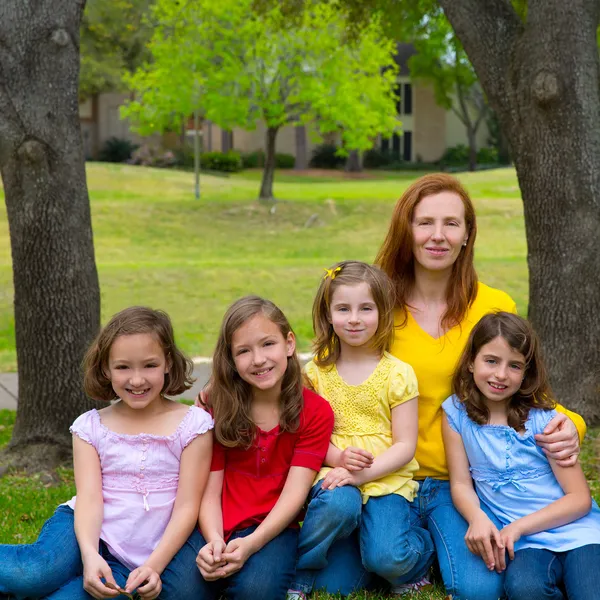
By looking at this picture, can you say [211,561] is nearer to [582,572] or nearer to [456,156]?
[582,572]

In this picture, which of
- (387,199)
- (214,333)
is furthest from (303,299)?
(387,199)

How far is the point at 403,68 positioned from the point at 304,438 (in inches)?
1997

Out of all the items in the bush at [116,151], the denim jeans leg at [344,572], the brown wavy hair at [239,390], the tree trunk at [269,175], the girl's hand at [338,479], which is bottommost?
the denim jeans leg at [344,572]

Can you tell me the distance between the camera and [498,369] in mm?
3564

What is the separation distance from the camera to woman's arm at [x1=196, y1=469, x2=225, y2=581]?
3336 millimetres

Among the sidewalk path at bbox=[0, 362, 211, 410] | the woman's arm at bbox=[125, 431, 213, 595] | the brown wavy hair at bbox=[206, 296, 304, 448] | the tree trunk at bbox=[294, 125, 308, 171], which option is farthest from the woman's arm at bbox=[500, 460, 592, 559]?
the tree trunk at bbox=[294, 125, 308, 171]

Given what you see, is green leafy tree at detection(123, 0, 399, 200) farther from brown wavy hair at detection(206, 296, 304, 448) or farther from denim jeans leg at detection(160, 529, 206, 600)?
denim jeans leg at detection(160, 529, 206, 600)

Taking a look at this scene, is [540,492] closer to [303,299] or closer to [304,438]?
[304,438]

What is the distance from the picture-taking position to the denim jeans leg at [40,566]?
10.9 feet

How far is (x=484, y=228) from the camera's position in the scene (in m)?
21.7

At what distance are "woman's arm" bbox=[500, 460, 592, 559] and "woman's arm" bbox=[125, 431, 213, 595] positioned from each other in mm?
1136

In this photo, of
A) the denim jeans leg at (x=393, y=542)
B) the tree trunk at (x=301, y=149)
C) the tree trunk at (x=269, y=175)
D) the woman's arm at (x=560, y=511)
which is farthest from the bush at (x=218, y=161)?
the woman's arm at (x=560, y=511)

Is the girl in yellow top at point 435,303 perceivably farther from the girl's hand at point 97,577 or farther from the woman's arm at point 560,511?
the girl's hand at point 97,577

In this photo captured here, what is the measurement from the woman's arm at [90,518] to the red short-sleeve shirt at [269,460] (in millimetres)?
450
